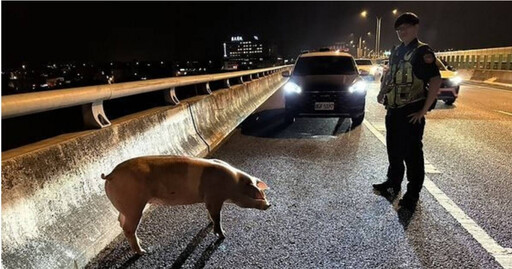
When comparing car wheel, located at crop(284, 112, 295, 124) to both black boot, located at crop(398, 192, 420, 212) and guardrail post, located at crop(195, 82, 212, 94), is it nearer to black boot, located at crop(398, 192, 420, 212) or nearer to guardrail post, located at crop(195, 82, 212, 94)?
guardrail post, located at crop(195, 82, 212, 94)

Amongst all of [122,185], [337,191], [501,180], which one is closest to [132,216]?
[122,185]

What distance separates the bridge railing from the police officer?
25.6 meters

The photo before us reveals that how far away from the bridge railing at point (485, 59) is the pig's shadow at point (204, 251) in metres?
27.8

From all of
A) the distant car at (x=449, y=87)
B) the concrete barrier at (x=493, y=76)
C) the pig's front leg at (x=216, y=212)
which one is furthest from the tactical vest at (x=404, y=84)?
the concrete barrier at (x=493, y=76)

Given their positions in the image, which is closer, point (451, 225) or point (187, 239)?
point (187, 239)

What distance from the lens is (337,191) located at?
4789 mm

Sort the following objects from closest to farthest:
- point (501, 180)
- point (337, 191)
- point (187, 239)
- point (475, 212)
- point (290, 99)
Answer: point (187, 239) → point (475, 212) → point (337, 191) → point (501, 180) → point (290, 99)

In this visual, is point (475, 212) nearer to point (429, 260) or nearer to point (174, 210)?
point (429, 260)

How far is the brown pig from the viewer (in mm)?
2994

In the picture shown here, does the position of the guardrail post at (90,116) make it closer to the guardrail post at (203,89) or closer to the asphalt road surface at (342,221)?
the asphalt road surface at (342,221)

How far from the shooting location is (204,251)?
3.25 meters

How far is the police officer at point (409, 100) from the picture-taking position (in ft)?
14.0

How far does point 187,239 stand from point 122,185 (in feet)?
2.62

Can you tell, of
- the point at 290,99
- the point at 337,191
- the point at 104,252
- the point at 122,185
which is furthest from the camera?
the point at 290,99
